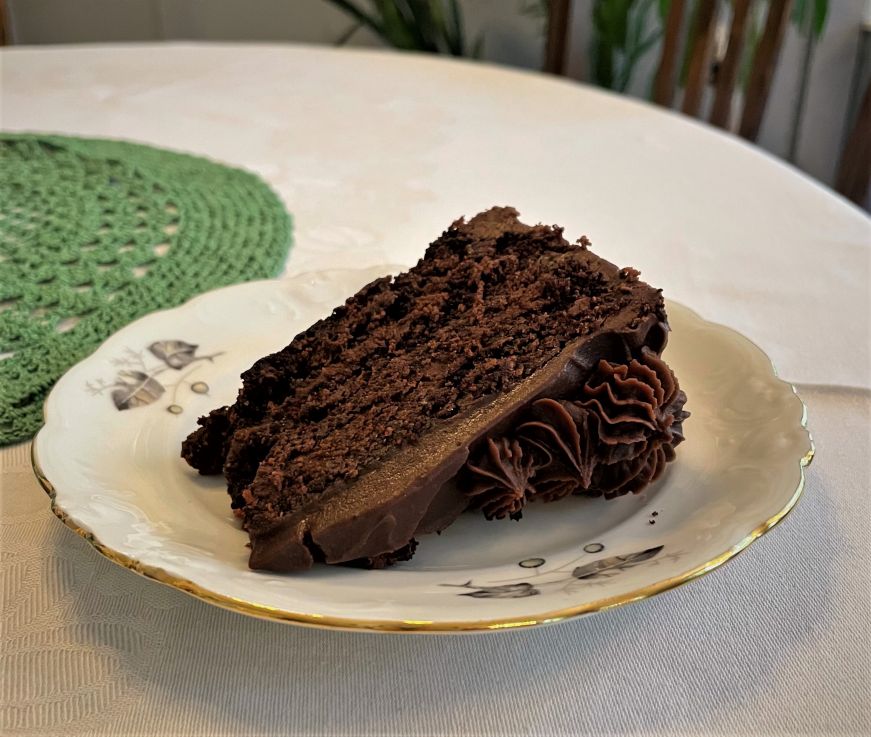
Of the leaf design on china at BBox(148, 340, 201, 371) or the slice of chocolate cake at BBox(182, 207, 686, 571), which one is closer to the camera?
the slice of chocolate cake at BBox(182, 207, 686, 571)

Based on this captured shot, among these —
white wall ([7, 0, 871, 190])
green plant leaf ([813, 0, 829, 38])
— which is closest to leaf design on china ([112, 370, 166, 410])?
green plant leaf ([813, 0, 829, 38])

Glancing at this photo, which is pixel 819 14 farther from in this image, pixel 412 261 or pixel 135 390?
pixel 135 390

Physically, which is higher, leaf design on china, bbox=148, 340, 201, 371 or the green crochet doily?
leaf design on china, bbox=148, 340, 201, 371

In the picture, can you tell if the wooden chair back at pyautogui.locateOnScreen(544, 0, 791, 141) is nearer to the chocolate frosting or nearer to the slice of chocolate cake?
the slice of chocolate cake

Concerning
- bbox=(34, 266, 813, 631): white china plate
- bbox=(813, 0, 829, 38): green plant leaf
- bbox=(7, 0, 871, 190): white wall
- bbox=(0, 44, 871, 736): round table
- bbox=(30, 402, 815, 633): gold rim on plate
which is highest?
bbox=(30, 402, 815, 633): gold rim on plate

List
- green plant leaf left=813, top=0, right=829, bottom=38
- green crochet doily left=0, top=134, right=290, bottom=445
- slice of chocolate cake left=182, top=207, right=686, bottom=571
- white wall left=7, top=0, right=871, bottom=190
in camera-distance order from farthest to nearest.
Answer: white wall left=7, top=0, right=871, bottom=190
green plant leaf left=813, top=0, right=829, bottom=38
green crochet doily left=0, top=134, right=290, bottom=445
slice of chocolate cake left=182, top=207, right=686, bottom=571

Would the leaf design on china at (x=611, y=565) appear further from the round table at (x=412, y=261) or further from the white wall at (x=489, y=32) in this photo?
the white wall at (x=489, y=32)

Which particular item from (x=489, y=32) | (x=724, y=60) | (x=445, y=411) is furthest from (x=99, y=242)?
(x=489, y=32)
